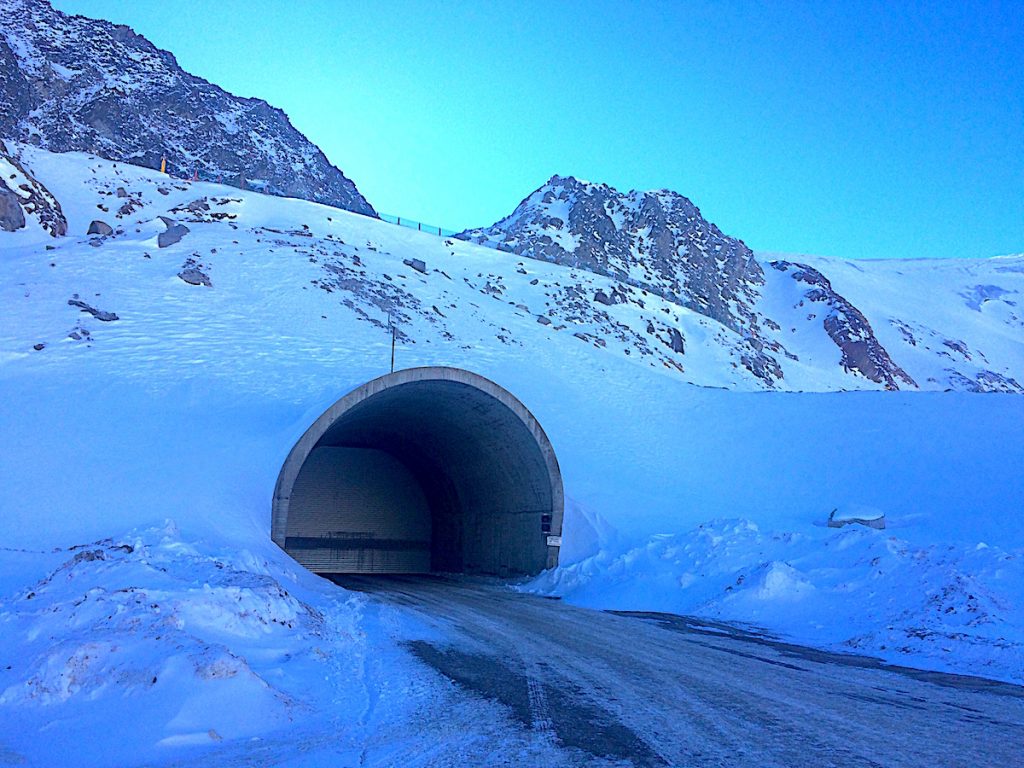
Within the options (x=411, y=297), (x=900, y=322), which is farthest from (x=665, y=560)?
(x=900, y=322)

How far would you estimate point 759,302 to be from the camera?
9200cm

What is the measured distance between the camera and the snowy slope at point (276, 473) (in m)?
6.04

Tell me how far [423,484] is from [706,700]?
21.8 m

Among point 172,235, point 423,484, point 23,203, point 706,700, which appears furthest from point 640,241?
point 706,700

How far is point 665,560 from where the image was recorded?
669 inches

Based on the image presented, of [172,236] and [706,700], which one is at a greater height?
[172,236]

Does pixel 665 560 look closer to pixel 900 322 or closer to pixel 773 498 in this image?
pixel 773 498

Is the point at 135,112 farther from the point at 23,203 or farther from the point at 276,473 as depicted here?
the point at 276,473

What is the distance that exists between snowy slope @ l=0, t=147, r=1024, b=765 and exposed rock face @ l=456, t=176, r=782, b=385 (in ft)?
126

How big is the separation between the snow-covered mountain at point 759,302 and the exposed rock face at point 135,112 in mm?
25604

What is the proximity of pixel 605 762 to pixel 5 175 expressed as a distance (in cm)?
4111

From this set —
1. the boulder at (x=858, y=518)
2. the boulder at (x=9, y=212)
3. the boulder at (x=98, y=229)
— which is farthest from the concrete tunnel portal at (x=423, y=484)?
the boulder at (x=9, y=212)

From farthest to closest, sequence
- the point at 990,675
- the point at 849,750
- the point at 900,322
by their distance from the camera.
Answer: the point at 900,322 → the point at 990,675 → the point at 849,750

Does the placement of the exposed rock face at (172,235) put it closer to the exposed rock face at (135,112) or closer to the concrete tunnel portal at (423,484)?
the concrete tunnel portal at (423,484)
